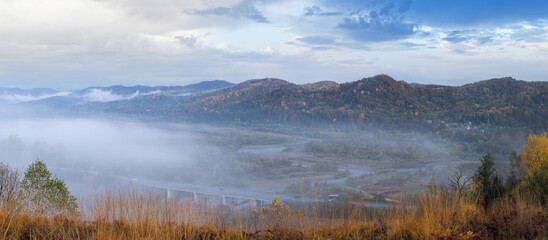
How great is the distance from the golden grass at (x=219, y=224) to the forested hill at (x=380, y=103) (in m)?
95.0

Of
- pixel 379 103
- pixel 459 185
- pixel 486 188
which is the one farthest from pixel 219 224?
pixel 379 103

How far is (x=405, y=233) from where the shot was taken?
498 cm

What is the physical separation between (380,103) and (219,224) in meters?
133

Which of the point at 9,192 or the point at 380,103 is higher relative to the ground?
the point at 380,103

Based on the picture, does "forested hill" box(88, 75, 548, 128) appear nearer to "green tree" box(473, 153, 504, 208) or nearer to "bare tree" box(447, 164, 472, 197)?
"green tree" box(473, 153, 504, 208)

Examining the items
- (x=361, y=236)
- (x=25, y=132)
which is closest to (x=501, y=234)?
(x=361, y=236)

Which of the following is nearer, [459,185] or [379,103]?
[459,185]

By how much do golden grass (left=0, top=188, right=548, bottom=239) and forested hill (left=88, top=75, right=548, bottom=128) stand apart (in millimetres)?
94991

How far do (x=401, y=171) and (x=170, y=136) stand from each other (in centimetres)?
10393

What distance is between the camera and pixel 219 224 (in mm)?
5012

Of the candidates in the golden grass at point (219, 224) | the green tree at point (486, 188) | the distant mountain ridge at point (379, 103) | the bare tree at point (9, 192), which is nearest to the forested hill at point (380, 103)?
the distant mountain ridge at point (379, 103)

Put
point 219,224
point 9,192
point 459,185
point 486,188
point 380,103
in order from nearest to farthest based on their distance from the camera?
point 219,224 → point 9,192 → point 459,185 → point 486,188 → point 380,103

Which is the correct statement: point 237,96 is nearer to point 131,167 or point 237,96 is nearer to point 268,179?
point 131,167

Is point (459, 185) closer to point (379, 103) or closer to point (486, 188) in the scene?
point (486, 188)
